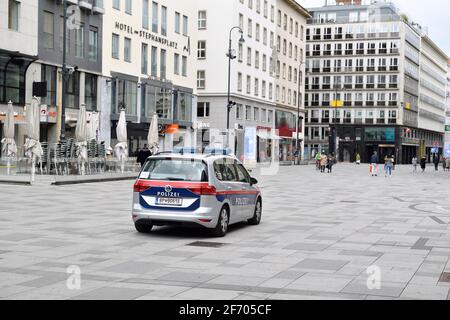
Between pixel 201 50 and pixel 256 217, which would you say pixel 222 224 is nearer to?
pixel 256 217

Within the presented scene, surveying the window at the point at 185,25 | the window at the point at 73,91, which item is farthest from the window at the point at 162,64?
the window at the point at 73,91

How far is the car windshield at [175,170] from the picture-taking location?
1368cm

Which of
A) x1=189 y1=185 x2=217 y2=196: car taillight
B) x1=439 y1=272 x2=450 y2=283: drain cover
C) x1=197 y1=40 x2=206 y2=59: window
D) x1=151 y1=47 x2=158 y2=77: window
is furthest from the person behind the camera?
x1=197 y1=40 x2=206 y2=59: window

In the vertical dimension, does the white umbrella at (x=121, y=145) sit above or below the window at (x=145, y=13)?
below

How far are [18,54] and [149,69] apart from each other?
1722 centimetres

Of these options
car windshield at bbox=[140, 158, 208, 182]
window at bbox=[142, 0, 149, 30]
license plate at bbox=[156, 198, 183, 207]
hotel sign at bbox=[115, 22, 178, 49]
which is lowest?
license plate at bbox=[156, 198, 183, 207]

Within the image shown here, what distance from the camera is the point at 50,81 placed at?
146 feet

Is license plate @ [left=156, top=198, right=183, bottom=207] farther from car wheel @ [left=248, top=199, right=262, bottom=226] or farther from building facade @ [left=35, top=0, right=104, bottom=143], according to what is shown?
building facade @ [left=35, top=0, right=104, bottom=143]

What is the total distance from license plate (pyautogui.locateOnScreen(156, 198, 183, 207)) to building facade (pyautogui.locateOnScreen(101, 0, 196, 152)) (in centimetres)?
3662

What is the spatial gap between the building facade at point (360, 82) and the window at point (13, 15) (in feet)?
235

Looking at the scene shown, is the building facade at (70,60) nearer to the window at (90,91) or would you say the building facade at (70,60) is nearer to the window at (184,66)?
the window at (90,91)

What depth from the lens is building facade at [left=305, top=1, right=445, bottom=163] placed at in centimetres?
11056

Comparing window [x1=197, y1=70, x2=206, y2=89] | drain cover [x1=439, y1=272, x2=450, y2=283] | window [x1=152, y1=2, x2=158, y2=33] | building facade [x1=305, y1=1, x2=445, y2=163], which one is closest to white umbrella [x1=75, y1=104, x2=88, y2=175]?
window [x1=152, y1=2, x2=158, y2=33]

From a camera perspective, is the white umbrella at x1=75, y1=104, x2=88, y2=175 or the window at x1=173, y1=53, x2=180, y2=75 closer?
the white umbrella at x1=75, y1=104, x2=88, y2=175
